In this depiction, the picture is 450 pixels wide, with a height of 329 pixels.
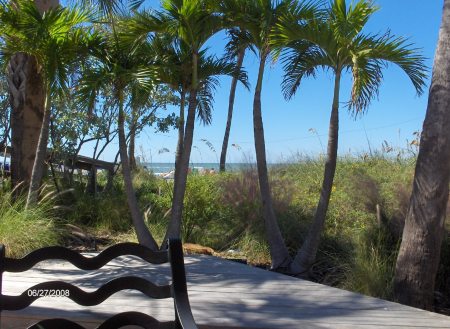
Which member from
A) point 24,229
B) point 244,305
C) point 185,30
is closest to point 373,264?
point 244,305

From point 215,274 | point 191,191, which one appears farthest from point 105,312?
point 191,191

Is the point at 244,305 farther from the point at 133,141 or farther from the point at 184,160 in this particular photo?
the point at 133,141

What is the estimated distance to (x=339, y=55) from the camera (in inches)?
255

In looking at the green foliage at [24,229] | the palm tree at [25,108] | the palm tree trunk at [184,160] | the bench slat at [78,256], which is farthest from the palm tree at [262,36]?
the bench slat at [78,256]

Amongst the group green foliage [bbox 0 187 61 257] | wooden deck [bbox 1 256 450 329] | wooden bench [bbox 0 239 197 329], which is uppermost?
wooden bench [bbox 0 239 197 329]

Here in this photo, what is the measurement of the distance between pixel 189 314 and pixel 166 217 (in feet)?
25.3

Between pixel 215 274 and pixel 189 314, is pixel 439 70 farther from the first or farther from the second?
pixel 189 314

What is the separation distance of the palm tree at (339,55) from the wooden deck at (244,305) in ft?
5.32

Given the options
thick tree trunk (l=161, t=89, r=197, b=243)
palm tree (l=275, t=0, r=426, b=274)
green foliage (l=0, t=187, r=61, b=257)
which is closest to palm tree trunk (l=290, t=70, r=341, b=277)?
palm tree (l=275, t=0, r=426, b=274)

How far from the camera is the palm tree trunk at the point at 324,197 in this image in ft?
21.2

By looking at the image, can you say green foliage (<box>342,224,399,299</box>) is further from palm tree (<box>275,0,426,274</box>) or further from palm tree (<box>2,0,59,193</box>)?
palm tree (<box>2,0,59,193</box>)

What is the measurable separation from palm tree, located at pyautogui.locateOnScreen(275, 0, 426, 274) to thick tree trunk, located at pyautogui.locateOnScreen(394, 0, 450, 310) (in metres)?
1.29

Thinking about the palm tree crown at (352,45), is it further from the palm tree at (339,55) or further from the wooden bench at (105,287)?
the wooden bench at (105,287)

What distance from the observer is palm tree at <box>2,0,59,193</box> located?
28.8 ft
